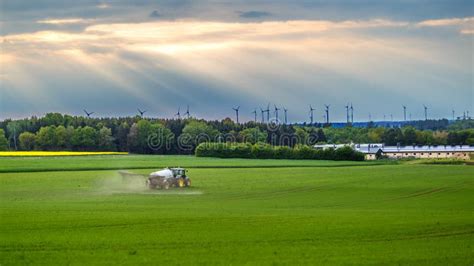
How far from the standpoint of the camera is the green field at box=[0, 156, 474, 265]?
24844mm

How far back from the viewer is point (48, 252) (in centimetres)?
2547

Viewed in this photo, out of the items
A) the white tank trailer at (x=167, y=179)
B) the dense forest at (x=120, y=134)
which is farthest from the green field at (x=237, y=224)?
the dense forest at (x=120, y=134)

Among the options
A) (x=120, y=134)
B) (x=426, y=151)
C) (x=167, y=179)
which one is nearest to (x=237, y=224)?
(x=167, y=179)

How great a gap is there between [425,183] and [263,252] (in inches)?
1757

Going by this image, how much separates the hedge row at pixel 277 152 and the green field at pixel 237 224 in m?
58.4

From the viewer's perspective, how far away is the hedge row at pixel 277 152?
12238 cm

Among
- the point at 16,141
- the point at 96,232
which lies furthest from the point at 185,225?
the point at 16,141

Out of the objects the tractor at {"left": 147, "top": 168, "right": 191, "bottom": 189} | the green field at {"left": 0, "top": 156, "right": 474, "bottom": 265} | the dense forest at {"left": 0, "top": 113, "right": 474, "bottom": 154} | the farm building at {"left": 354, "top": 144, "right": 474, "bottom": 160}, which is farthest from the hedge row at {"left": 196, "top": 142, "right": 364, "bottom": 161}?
the tractor at {"left": 147, "top": 168, "right": 191, "bottom": 189}

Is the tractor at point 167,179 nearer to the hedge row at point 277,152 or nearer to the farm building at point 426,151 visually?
the hedge row at point 277,152

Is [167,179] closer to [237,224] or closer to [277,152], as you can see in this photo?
[237,224]

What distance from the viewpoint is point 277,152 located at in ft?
409

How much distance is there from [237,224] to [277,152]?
91.4 meters

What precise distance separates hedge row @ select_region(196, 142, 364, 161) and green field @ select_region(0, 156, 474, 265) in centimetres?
5844

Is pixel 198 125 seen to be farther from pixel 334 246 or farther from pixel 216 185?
pixel 334 246
